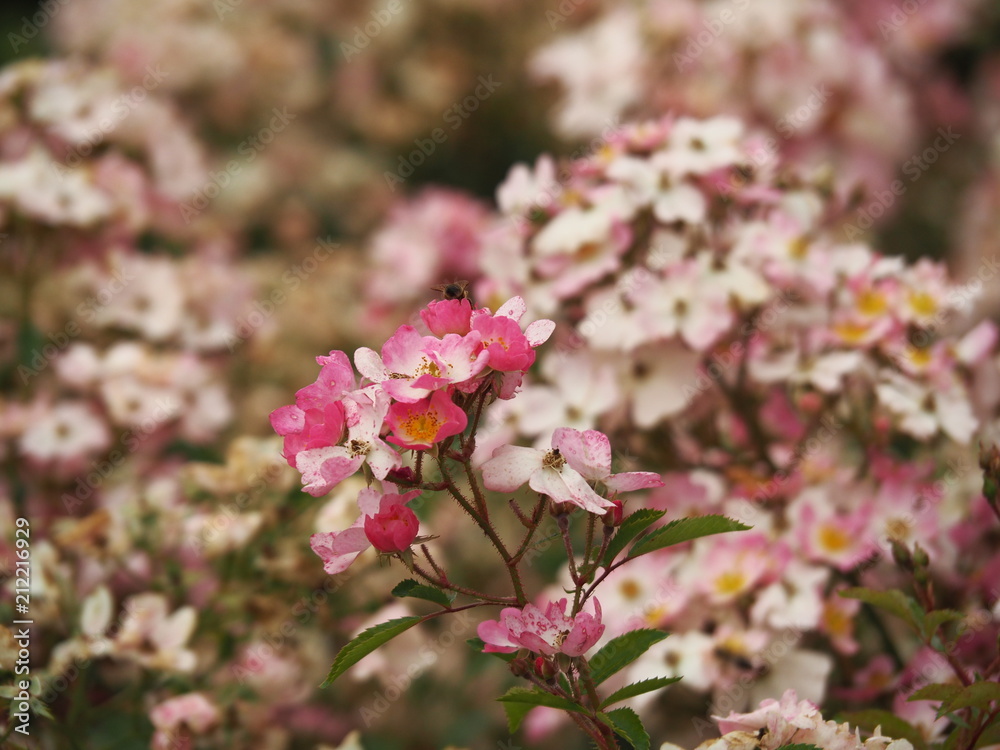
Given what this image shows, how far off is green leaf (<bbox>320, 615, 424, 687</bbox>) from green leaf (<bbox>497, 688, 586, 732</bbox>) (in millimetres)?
76

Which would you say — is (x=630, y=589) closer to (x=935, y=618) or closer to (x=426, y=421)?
(x=935, y=618)

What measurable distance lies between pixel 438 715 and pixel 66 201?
0.95 m

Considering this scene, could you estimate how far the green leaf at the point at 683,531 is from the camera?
643 millimetres

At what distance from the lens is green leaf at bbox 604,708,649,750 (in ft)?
2.02

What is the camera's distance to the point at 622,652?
67cm

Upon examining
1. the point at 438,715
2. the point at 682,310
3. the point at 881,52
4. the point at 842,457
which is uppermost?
the point at 881,52

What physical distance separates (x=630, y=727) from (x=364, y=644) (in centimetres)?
18

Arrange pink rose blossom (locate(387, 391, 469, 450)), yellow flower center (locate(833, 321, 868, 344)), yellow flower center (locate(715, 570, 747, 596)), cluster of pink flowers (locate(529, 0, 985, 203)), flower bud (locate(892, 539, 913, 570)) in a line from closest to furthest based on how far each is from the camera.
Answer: pink rose blossom (locate(387, 391, 469, 450)) < flower bud (locate(892, 539, 913, 570)) < yellow flower center (locate(715, 570, 747, 596)) < yellow flower center (locate(833, 321, 868, 344)) < cluster of pink flowers (locate(529, 0, 985, 203))

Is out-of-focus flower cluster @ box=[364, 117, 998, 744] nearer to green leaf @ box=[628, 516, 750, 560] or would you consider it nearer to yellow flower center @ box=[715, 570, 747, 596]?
yellow flower center @ box=[715, 570, 747, 596]

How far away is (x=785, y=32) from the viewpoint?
1.81 m

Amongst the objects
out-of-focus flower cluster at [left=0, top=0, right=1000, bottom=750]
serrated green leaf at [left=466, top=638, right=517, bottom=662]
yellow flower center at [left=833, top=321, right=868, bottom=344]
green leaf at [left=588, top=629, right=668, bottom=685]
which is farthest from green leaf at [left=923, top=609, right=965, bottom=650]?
yellow flower center at [left=833, top=321, right=868, bottom=344]

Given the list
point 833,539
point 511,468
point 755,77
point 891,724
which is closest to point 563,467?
point 511,468

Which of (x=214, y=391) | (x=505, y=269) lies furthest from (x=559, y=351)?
(x=214, y=391)

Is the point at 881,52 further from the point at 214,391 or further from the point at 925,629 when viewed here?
the point at 925,629
